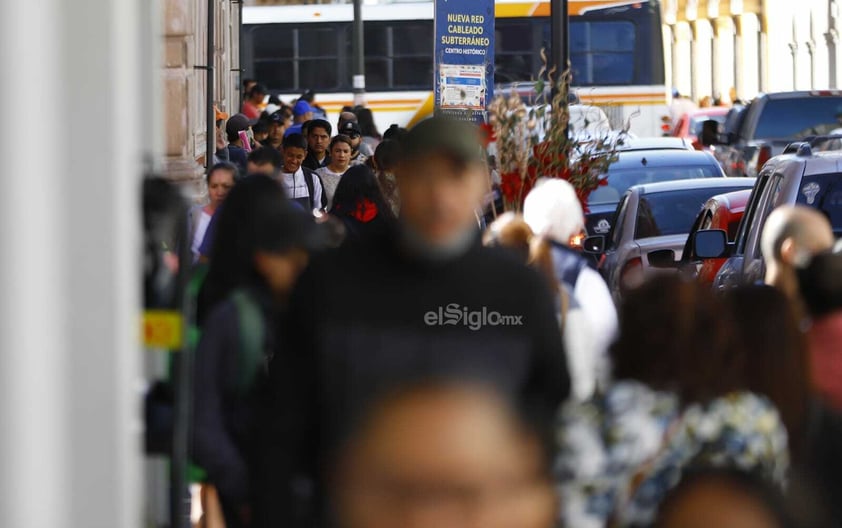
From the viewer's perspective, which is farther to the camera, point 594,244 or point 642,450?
point 594,244

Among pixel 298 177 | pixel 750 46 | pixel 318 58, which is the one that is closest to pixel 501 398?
pixel 298 177

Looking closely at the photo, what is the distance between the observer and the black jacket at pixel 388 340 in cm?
365

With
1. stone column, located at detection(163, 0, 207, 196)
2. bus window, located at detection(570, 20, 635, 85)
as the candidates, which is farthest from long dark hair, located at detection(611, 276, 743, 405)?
bus window, located at detection(570, 20, 635, 85)

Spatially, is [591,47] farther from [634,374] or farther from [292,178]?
[634,374]

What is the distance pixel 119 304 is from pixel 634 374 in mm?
1379

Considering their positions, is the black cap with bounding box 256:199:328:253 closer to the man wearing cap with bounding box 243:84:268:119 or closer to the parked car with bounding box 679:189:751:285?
the parked car with bounding box 679:189:751:285

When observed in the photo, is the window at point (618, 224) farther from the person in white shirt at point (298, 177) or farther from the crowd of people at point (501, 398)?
the crowd of people at point (501, 398)

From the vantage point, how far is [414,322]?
3.67m

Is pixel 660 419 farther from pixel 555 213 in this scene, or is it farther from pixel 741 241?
pixel 741 241

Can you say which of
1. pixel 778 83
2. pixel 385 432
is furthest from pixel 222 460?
pixel 778 83

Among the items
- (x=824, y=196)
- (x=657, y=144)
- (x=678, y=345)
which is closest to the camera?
(x=678, y=345)

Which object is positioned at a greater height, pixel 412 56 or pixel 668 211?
pixel 412 56

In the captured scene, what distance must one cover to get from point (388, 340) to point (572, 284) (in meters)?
2.00

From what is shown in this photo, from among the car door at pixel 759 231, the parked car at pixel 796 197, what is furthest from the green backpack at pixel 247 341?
the parked car at pixel 796 197
